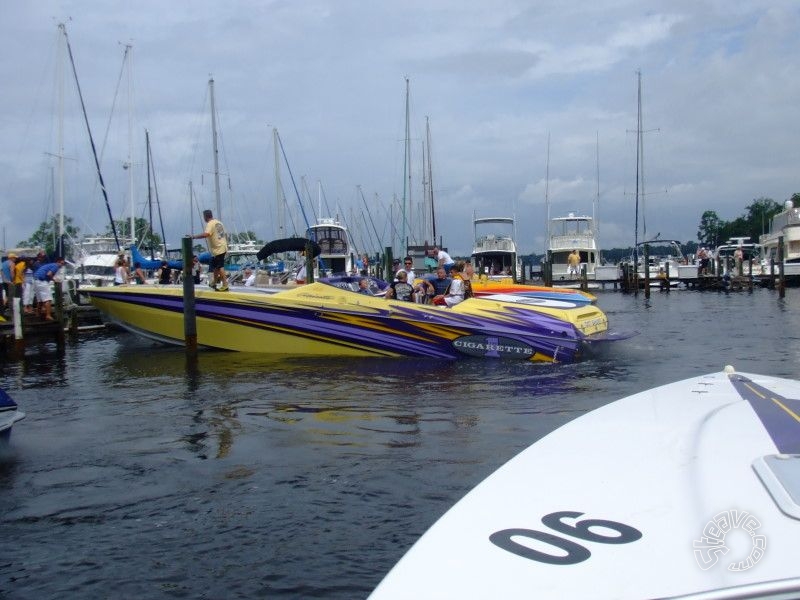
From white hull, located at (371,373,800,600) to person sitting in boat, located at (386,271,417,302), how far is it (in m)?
11.4

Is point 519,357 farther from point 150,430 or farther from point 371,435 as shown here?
point 150,430

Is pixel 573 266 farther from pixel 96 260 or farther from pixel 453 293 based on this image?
pixel 453 293

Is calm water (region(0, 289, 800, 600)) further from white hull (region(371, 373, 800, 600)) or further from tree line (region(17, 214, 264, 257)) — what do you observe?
tree line (region(17, 214, 264, 257))

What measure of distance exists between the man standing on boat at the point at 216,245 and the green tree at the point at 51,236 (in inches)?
586

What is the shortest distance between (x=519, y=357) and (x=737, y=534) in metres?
11.5

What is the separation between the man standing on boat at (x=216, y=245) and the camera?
48.7 feet

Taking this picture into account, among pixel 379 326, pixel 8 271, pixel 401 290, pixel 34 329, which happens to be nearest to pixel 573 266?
pixel 401 290

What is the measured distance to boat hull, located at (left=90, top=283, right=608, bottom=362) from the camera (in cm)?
1370

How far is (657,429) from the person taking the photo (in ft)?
11.0

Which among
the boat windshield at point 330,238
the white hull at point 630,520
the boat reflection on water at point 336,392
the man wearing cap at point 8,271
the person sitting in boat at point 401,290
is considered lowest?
the boat reflection on water at point 336,392

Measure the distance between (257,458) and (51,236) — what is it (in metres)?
55.0

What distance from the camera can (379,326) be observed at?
14211 millimetres

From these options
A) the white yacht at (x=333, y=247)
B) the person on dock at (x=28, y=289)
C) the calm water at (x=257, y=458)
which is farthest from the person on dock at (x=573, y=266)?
the person on dock at (x=28, y=289)

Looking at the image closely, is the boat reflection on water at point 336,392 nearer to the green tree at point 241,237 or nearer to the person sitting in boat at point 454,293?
the person sitting in boat at point 454,293
